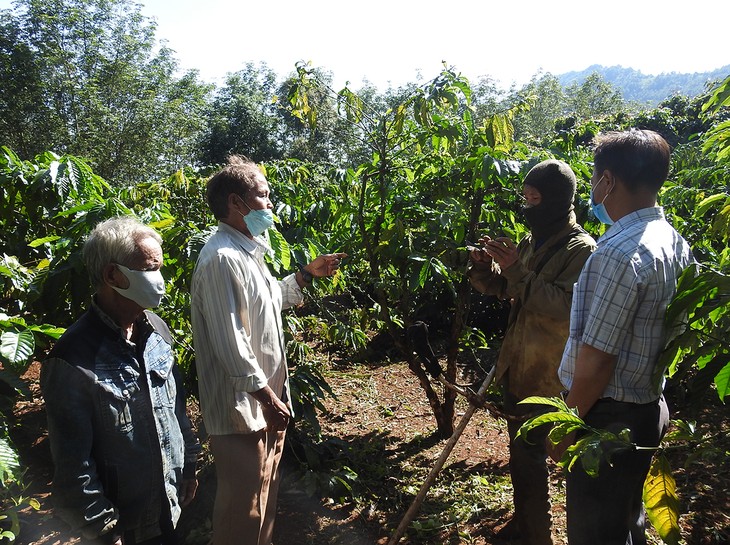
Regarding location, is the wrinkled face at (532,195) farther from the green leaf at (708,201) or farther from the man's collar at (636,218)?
the man's collar at (636,218)

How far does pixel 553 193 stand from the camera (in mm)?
2672

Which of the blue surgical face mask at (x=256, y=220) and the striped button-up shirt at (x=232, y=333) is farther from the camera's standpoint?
the blue surgical face mask at (x=256, y=220)

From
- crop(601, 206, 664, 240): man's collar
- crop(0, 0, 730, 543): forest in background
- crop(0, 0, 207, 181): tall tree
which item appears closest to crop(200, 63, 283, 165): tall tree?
crop(0, 0, 207, 181): tall tree

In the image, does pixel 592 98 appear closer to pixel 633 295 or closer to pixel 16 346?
pixel 633 295

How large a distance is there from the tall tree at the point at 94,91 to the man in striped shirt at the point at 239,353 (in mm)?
24718

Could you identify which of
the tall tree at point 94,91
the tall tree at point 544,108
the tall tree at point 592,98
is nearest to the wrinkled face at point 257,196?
the tall tree at point 94,91

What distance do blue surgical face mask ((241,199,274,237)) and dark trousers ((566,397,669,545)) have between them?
152 centimetres

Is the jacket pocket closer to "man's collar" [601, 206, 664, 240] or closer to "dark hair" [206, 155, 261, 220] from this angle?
"dark hair" [206, 155, 261, 220]

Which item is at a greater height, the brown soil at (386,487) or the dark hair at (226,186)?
the dark hair at (226,186)

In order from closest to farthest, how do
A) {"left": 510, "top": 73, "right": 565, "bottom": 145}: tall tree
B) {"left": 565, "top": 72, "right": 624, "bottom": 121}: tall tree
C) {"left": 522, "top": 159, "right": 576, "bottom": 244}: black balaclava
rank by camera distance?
{"left": 522, "top": 159, "right": 576, "bottom": 244}: black balaclava, {"left": 510, "top": 73, "right": 565, "bottom": 145}: tall tree, {"left": 565, "top": 72, "right": 624, "bottom": 121}: tall tree

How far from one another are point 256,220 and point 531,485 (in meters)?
1.80

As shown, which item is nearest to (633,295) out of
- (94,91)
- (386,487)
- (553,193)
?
(553,193)

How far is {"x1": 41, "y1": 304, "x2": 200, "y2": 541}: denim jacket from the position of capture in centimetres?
169

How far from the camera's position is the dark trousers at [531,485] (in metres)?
2.74
